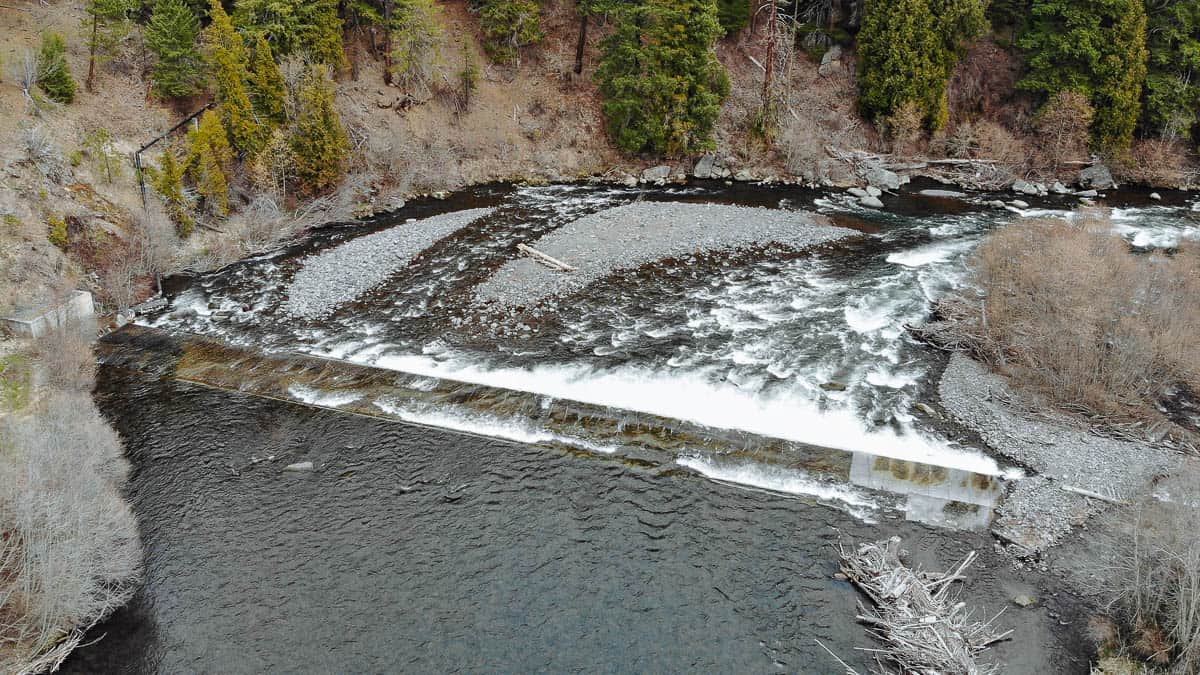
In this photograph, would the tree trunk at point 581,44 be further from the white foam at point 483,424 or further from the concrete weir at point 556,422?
the white foam at point 483,424

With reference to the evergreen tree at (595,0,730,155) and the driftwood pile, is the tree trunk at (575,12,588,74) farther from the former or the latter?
the driftwood pile

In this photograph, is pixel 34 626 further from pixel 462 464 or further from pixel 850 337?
pixel 850 337

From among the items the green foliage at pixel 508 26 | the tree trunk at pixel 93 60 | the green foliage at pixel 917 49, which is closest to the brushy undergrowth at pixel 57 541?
the tree trunk at pixel 93 60

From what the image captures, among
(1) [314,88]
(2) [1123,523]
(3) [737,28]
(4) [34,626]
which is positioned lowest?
(4) [34,626]

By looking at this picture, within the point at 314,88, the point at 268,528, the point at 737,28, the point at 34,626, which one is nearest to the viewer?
the point at 34,626

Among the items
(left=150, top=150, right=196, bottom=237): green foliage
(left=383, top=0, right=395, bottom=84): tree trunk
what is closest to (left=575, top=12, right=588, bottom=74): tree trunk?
(left=383, top=0, right=395, bottom=84): tree trunk

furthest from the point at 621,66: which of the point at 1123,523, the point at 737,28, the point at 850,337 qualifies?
the point at 1123,523

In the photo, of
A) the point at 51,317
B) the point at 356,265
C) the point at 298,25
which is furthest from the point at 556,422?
the point at 298,25
